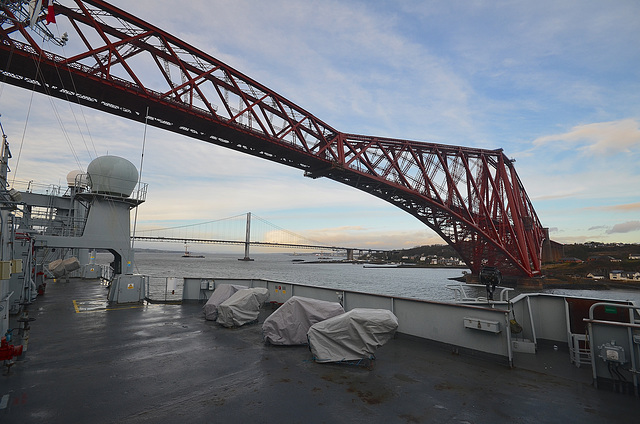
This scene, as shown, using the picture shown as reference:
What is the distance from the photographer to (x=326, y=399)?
5555mm

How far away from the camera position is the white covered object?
23.6 ft

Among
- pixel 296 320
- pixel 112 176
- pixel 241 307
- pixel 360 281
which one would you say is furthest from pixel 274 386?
pixel 360 281

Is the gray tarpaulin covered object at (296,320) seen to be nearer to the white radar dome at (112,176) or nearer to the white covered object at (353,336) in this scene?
the white covered object at (353,336)

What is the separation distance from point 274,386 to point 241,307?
5.33 meters

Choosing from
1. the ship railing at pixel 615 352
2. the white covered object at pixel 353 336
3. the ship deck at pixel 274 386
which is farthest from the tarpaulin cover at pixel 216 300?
the ship railing at pixel 615 352

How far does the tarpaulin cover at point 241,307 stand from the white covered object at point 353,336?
420 centimetres

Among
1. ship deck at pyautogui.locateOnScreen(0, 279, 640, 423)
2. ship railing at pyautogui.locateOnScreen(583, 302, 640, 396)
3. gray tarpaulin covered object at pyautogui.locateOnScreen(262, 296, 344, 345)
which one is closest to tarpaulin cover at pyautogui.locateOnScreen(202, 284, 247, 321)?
ship deck at pyautogui.locateOnScreen(0, 279, 640, 423)

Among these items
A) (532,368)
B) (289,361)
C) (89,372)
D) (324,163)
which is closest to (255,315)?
(289,361)

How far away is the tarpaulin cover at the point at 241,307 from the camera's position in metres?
10.8

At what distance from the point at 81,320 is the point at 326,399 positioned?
36.0 feet

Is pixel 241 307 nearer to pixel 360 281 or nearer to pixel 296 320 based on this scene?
pixel 296 320

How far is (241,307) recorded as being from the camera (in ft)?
36.4

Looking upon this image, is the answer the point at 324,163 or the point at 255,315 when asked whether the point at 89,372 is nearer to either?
the point at 255,315

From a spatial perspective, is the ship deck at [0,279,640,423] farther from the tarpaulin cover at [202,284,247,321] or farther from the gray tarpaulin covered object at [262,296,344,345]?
the tarpaulin cover at [202,284,247,321]
